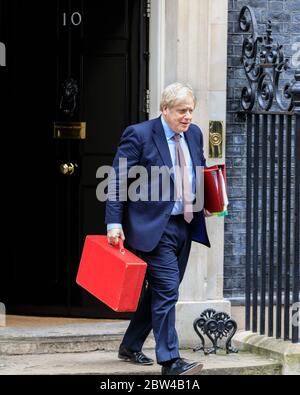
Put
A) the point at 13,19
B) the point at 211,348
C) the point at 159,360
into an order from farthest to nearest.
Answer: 1. the point at 13,19
2. the point at 211,348
3. the point at 159,360

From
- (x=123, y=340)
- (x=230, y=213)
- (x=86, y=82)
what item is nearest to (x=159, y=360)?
(x=123, y=340)

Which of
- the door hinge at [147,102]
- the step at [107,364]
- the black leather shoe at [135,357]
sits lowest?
the step at [107,364]

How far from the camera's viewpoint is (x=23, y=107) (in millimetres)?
9484

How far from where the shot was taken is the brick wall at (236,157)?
367 inches

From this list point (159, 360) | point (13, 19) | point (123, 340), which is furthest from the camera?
point (13, 19)

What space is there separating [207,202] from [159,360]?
3.49 feet

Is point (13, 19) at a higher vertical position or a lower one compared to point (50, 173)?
higher

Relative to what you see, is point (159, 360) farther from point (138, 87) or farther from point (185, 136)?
point (138, 87)

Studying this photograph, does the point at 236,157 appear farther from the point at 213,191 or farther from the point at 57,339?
the point at 57,339

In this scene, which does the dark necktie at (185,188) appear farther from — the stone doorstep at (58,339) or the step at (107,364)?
the stone doorstep at (58,339)

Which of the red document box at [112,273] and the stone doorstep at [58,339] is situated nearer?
the red document box at [112,273]

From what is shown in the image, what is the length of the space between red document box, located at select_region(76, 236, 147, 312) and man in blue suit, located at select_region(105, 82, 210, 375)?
129mm

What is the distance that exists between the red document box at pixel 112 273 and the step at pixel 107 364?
636 millimetres

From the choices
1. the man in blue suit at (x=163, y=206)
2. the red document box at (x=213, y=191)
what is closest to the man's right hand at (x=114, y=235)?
the man in blue suit at (x=163, y=206)
